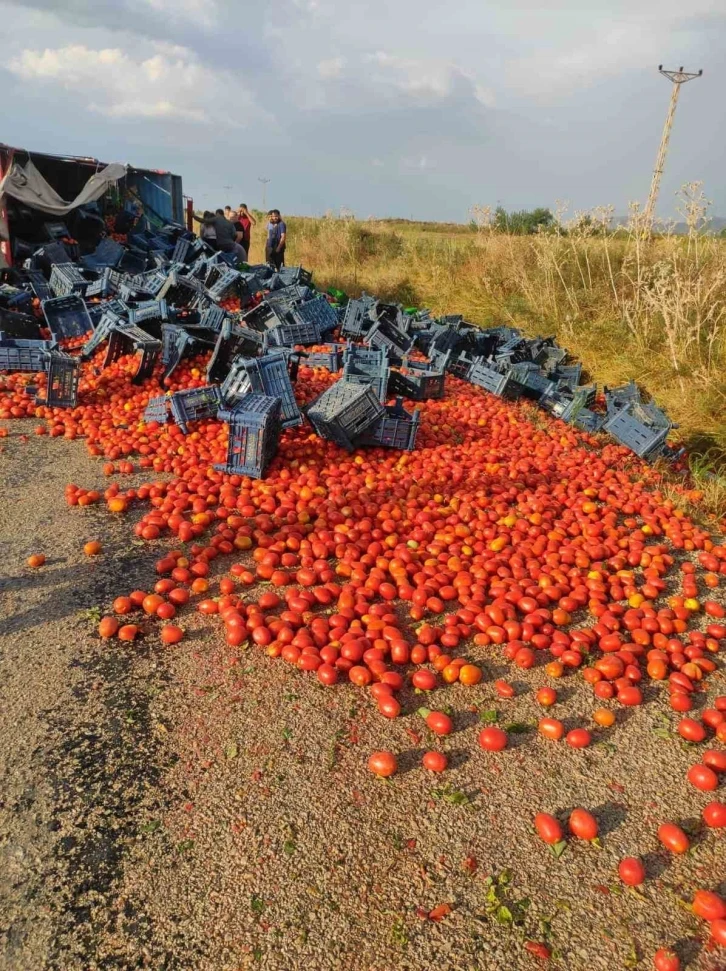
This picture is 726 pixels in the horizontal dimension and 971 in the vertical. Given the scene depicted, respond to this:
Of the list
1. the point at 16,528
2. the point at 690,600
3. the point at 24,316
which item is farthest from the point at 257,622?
the point at 24,316

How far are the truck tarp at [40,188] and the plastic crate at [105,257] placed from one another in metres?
1.15

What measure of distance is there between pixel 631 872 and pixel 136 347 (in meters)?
8.60

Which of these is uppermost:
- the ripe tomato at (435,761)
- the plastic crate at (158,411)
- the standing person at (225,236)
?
the standing person at (225,236)

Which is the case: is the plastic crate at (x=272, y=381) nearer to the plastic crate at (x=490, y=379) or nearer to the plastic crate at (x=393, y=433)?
the plastic crate at (x=393, y=433)

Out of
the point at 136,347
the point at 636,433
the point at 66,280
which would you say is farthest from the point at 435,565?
the point at 66,280

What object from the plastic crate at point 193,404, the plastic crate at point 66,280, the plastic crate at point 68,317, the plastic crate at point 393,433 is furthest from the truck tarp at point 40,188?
the plastic crate at point 393,433

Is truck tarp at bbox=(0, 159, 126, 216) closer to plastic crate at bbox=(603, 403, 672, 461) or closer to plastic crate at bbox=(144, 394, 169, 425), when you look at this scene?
plastic crate at bbox=(144, 394, 169, 425)

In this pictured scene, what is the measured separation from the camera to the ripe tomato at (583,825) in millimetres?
2918

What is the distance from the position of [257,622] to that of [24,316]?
9.29 meters

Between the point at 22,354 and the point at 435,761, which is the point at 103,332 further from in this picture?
the point at 435,761

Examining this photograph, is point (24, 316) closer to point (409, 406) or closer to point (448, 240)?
point (409, 406)

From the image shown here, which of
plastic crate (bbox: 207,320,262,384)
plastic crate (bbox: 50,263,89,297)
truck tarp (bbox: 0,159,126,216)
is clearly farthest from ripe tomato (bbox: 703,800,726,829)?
truck tarp (bbox: 0,159,126,216)

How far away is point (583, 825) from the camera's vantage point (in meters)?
2.93

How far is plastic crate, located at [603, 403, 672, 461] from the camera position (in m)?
7.88
